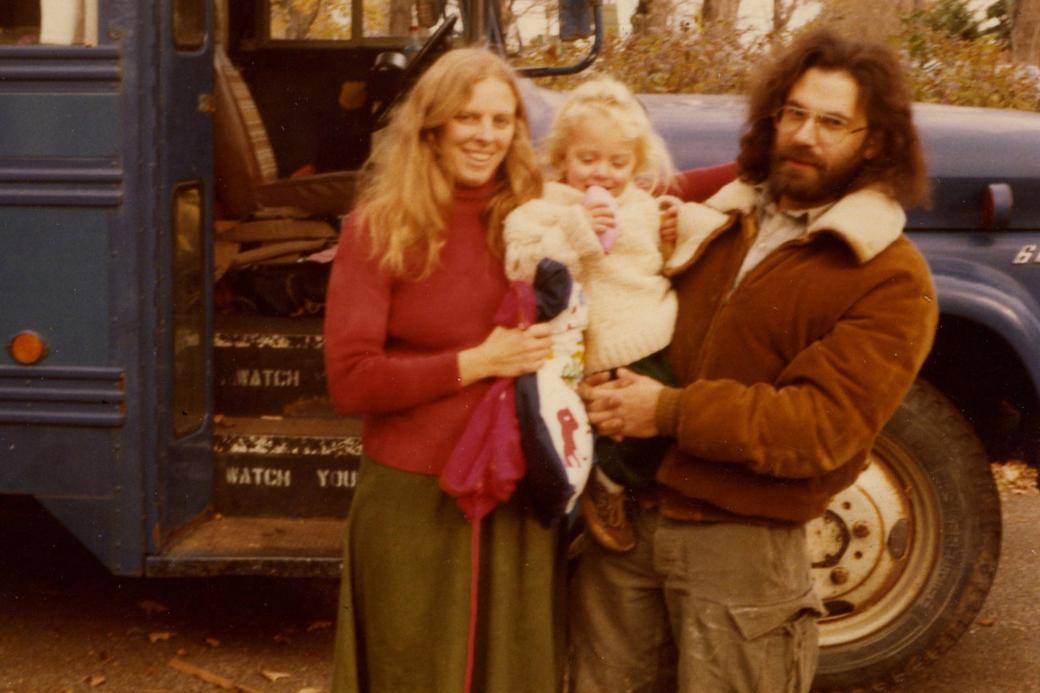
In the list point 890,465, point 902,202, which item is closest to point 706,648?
point 902,202

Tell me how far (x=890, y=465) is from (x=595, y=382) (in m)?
1.49

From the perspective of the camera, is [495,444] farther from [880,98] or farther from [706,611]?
[880,98]

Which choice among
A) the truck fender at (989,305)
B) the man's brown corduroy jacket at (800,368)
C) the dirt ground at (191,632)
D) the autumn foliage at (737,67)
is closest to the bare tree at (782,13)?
the autumn foliage at (737,67)

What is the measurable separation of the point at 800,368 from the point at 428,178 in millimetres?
753

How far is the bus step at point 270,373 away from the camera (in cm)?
384

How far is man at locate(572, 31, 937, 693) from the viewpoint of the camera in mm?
2123

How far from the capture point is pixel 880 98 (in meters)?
2.21

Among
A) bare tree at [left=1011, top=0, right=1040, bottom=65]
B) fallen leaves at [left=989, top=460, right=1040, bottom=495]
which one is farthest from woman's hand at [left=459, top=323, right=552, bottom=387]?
bare tree at [left=1011, top=0, right=1040, bottom=65]

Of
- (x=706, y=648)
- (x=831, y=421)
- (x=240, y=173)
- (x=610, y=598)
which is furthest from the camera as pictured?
(x=240, y=173)

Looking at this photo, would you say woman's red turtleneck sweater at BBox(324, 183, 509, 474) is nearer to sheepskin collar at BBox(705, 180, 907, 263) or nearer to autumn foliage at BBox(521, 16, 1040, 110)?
sheepskin collar at BBox(705, 180, 907, 263)

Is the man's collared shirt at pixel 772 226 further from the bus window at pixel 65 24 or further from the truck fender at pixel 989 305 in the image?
the bus window at pixel 65 24

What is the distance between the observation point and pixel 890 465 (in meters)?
3.53

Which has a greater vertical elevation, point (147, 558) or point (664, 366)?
point (664, 366)

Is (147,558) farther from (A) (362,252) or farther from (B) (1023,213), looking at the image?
(B) (1023,213)
